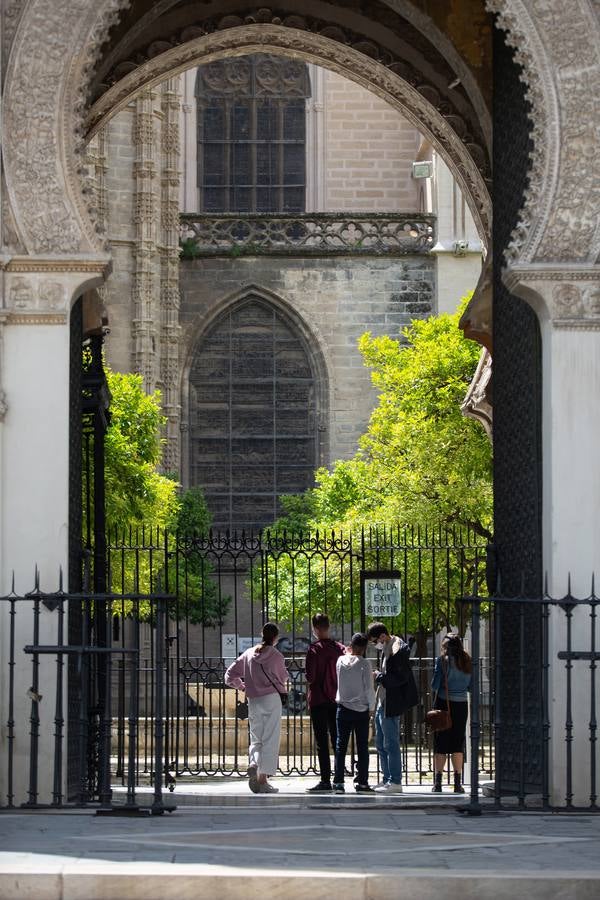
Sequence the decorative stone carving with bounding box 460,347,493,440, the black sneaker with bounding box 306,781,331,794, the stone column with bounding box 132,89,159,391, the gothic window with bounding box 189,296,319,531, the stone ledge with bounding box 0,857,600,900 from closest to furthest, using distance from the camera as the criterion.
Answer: the stone ledge with bounding box 0,857,600,900 < the decorative stone carving with bounding box 460,347,493,440 < the black sneaker with bounding box 306,781,331,794 < the stone column with bounding box 132,89,159,391 < the gothic window with bounding box 189,296,319,531

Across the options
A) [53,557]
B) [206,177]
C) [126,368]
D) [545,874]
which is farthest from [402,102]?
[206,177]

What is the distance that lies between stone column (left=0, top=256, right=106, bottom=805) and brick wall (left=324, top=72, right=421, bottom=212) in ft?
118

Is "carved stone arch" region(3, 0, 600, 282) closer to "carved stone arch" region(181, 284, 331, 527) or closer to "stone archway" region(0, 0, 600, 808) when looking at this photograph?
"stone archway" region(0, 0, 600, 808)

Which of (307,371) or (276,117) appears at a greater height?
(276,117)

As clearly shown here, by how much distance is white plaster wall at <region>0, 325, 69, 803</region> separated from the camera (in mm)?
10859

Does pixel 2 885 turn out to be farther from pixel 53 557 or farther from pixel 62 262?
pixel 62 262

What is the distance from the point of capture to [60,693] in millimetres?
10109

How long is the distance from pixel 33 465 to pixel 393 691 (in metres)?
5.22

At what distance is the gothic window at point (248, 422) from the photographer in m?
44.1

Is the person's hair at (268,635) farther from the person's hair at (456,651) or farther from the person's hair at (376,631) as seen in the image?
the person's hair at (456,651)

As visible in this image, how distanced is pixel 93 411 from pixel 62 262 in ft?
9.19

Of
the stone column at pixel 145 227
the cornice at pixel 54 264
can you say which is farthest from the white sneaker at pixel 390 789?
the stone column at pixel 145 227

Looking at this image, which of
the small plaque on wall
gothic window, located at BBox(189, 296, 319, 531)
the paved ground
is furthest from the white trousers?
gothic window, located at BBox(189, 296, 319, 531)

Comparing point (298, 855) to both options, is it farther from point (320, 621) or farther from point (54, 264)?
point (320, 621)
